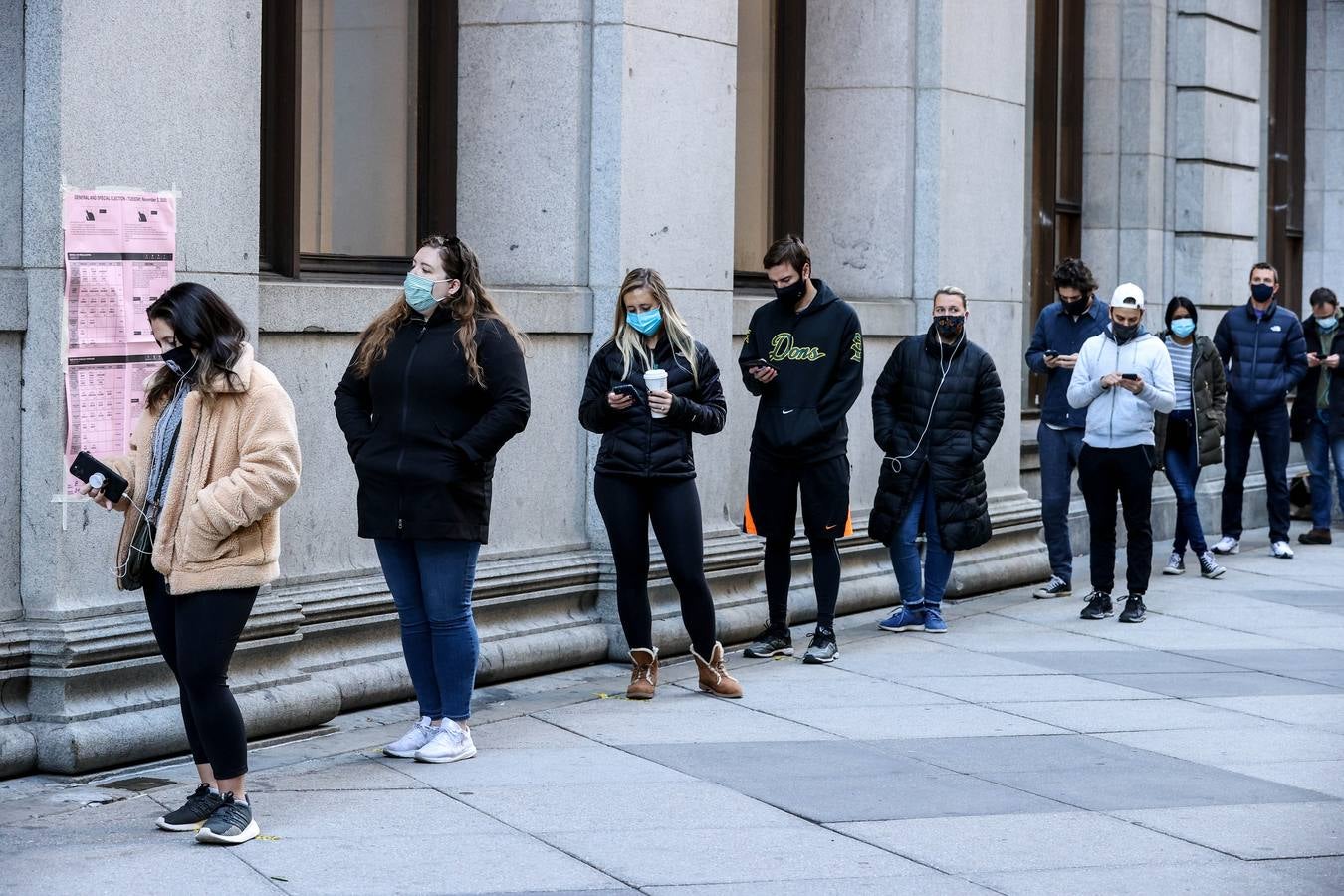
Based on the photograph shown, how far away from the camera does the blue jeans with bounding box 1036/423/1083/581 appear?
1212cm

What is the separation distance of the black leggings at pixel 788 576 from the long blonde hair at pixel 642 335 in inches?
56.3

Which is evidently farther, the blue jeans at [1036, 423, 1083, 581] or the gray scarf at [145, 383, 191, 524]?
the blue jeans at [1036, 423, 1083, 581]

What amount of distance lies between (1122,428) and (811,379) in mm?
2442

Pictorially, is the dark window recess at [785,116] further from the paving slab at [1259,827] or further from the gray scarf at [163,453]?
the gray scarf at [163,453]

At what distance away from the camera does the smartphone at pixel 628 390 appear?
27.0ft

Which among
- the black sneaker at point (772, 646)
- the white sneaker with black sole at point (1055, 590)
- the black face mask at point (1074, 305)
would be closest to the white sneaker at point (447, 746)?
the black sneaker at point (772, 646)

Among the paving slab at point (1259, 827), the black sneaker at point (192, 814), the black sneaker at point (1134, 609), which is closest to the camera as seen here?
the black sneaker at point (192, 814)

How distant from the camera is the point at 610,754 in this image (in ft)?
24.6

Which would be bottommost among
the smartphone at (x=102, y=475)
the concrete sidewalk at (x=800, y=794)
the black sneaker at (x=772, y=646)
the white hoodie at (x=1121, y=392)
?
the concrete sidewalk at (x=800, y=794)

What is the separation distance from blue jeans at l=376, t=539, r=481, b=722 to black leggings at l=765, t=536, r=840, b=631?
2.54m

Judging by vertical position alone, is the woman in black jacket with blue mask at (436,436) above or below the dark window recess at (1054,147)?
below

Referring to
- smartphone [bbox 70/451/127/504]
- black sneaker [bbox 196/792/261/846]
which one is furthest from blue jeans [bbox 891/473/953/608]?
smartphone [bbox 70/451/127/504]

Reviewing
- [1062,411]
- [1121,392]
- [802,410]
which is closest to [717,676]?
[802,410]

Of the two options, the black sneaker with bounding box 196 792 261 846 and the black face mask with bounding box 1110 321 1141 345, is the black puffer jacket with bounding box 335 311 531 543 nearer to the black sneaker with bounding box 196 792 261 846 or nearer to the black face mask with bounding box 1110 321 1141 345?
the black sneaker with bounding box 196 792 261 846
